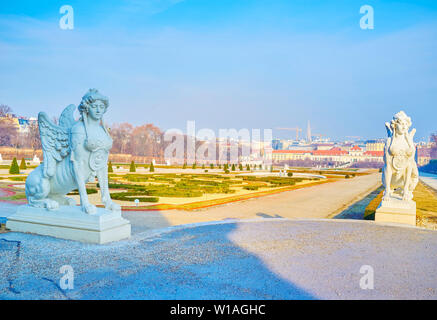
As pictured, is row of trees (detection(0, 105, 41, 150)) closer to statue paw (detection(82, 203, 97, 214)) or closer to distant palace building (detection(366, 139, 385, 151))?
statue paw (detection(82, 203, 97, 214))

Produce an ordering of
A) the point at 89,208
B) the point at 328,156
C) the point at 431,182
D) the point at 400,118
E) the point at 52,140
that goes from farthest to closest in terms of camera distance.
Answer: the point at 328,156 < the point at 431,182 < the point at 400,118 < the point at 52,140 < the point at 89,208

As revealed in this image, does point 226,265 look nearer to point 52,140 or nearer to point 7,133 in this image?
point 52,140

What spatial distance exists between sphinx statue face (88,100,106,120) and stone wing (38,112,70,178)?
0.66 metres

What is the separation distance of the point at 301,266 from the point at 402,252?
2.07 metres

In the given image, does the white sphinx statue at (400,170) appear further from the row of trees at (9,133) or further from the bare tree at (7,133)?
the bare tree at (7,133)

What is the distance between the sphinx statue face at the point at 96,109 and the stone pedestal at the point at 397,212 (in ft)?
22.0

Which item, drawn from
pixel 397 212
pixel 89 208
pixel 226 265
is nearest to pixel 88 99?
pixel 89 208

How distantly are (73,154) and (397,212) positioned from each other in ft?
24.0

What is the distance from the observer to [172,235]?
6582 mm

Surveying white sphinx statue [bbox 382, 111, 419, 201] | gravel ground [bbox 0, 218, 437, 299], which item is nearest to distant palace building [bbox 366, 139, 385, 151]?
white sphinx statue [bbox 382, 111, 419, 201]

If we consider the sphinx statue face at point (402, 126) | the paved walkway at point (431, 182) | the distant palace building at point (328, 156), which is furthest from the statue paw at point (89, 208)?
the distant palace building at point (328, 156)

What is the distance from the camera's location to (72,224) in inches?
233
